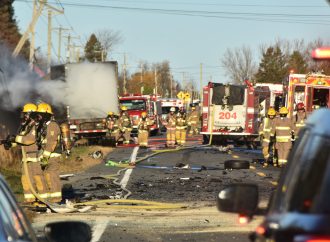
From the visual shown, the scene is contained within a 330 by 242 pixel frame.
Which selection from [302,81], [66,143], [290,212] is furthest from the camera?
[302,81]

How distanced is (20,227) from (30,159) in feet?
26.6

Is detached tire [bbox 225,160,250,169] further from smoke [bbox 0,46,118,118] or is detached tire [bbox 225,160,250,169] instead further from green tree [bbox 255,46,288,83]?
green tree [bbox 255,46,288,83]

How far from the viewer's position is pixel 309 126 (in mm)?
3354

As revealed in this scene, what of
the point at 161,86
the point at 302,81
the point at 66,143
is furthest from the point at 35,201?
the point at 161,86

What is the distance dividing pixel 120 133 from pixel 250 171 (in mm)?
12824

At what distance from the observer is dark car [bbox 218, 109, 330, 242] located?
253cm

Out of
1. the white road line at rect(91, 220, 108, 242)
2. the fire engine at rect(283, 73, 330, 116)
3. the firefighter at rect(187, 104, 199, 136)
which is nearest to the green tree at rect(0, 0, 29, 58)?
the firefighter at rect(187, 104, 199, 136)

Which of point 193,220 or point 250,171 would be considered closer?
point 193,220

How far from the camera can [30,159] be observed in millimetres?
11438

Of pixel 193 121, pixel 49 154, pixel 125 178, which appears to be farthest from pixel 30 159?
pixel 193 121

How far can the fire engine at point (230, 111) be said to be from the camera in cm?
2717

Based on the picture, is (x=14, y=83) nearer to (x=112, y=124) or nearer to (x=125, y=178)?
(x=112, y=124)

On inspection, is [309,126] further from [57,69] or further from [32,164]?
[57,69]

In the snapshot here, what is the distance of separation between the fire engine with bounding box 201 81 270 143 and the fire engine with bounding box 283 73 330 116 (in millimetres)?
2756
